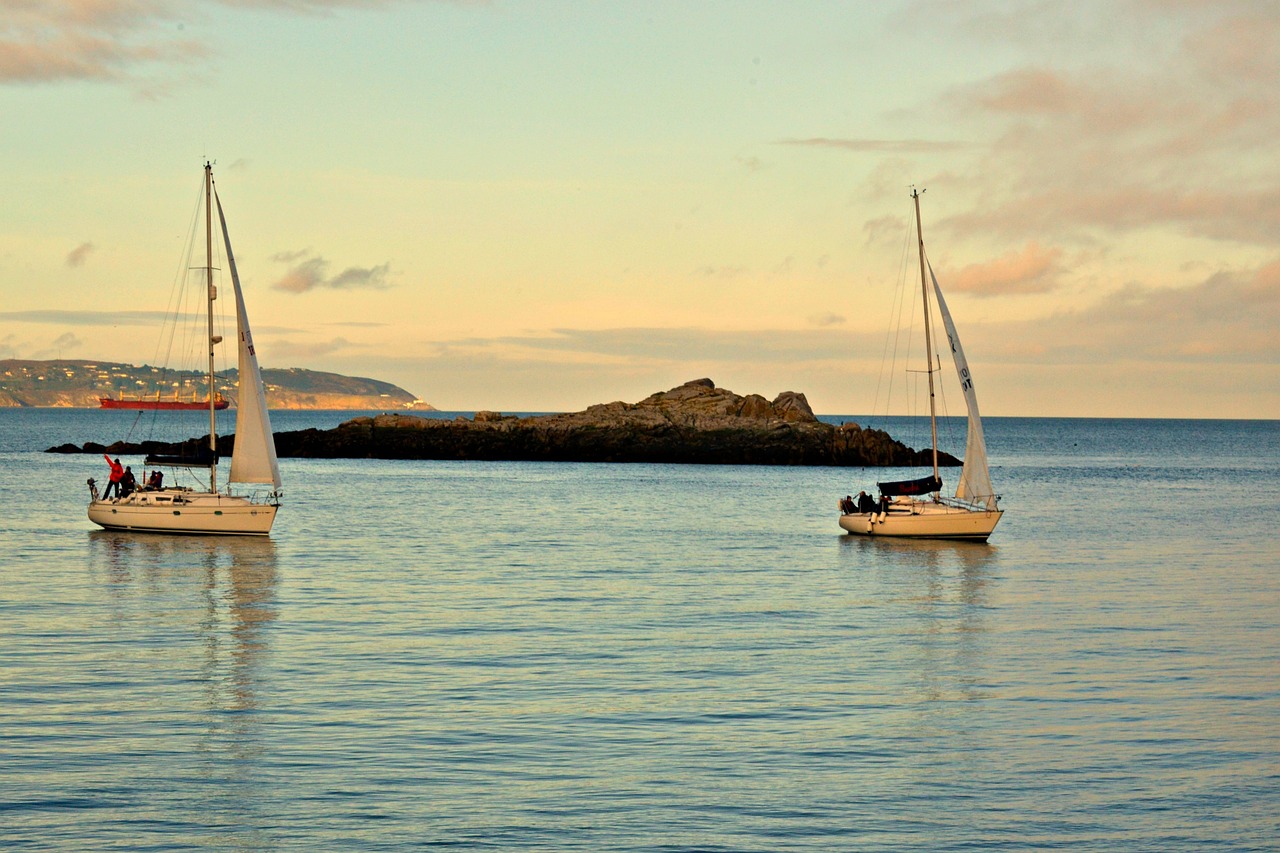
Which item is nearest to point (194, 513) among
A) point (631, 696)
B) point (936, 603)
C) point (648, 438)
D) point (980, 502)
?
point (936, 603)

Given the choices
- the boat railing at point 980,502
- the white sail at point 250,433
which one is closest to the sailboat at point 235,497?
the white sail at point 250,433

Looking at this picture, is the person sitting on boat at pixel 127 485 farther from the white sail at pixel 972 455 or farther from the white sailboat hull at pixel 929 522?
the white sail at pixel 972 455

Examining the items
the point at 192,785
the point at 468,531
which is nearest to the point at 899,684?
the point at 192,785

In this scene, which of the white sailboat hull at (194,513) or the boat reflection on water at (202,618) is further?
the white sailboat hull at (194,513)

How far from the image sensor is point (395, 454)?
129250 mm

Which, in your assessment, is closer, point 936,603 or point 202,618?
point 202,618

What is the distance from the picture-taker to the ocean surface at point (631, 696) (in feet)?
47.8

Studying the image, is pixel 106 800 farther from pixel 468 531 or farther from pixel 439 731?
pixel 468 531

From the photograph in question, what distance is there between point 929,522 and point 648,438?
7887 centimetres

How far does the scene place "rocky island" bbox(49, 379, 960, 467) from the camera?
121562 millimetres

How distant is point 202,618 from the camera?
97.0ft

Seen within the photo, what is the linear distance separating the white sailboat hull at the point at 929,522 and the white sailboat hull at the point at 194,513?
862 inches

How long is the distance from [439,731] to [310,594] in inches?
645

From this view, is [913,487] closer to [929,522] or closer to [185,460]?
[929,522]
